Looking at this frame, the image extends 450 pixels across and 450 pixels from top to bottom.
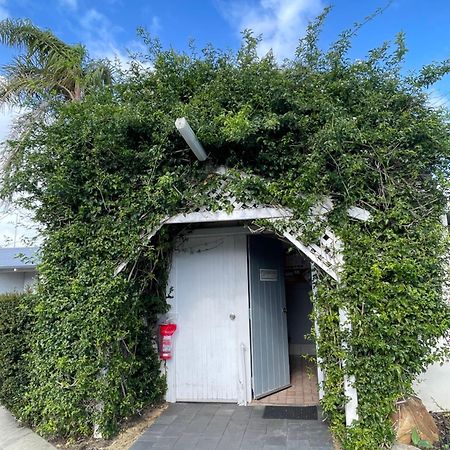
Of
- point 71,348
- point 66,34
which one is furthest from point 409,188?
point 66,34

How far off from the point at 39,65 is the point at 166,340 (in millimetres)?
6968

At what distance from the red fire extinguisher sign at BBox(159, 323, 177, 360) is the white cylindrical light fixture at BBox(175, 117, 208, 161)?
2280 mm

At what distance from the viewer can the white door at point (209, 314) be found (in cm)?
448

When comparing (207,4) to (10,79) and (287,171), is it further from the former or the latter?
(10,79)

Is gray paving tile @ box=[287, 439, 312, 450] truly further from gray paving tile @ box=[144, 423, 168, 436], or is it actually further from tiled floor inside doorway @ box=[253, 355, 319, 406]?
gray paving tile @ box=[144, 423, 168, 436]

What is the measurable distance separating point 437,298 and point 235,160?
2339 mm

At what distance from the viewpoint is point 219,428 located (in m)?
3.70

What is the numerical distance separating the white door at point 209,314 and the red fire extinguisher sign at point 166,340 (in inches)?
4.1

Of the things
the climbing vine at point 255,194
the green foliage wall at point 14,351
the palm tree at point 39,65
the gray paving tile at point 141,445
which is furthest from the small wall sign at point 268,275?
the palm tree at point 39,65

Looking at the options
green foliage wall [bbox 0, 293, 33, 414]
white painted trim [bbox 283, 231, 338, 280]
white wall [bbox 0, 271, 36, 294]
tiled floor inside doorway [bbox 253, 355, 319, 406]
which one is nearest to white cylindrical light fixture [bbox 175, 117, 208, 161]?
white painted trim [bbox 283, 231, 338, 280]

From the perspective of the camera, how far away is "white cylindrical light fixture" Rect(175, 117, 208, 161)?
122 inches

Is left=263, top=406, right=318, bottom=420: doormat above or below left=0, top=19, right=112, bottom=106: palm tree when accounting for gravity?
below

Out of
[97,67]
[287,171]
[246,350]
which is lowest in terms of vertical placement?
[246,350]

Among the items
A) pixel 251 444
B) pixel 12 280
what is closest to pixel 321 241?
pixel 251 444
